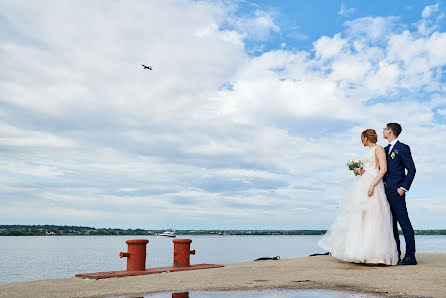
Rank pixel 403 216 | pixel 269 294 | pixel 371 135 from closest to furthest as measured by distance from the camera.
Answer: pixel 269 294, pixel 403 216, pixel 371 135

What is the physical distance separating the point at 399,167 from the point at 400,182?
0.32 metres

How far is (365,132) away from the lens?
9.29m

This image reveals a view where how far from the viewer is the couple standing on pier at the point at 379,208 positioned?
8508 millimetres

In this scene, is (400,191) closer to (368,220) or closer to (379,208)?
(379,208)

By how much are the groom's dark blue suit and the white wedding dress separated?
184 mm

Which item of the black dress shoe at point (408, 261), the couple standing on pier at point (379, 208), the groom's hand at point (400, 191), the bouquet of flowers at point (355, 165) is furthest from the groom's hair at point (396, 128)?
the black dress shoe at point (408, 261)

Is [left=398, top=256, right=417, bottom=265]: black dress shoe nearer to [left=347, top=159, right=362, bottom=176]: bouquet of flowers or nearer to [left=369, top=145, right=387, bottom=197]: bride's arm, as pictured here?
[left=369, top=145, right=387, bottom=197]: bride's arm

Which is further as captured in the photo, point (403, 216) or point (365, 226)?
point (365, 226)

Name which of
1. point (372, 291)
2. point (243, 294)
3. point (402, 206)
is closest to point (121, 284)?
point (243, 294)

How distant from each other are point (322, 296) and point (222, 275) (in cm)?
303

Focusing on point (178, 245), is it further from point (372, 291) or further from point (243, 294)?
point (372, 291)

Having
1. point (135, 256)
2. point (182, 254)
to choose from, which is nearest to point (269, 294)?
point (135, 256)

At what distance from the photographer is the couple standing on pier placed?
8.51m

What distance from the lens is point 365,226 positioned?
872 cm
